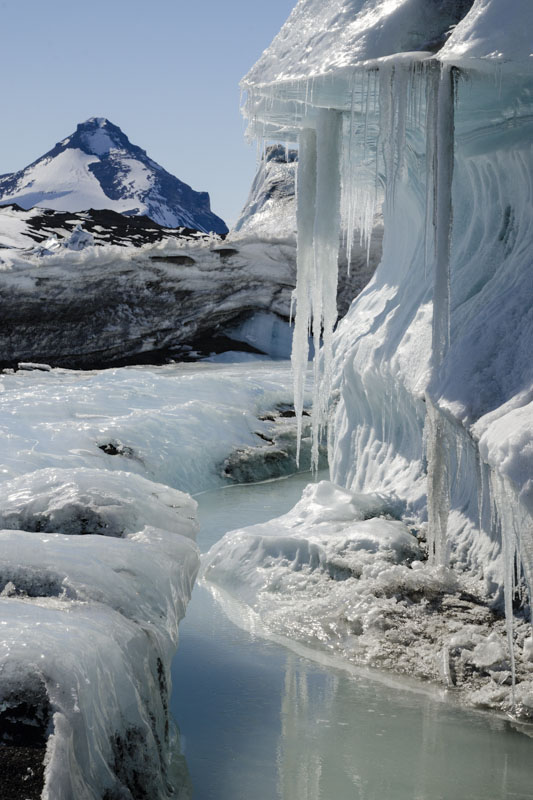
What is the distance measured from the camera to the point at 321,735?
3.85 meters

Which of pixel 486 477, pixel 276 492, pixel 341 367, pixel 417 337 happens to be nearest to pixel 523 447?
pixel 486 477

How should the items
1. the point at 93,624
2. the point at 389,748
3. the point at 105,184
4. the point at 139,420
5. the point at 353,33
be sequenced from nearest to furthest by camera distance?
the point at 93,624
the point at 389,748
the point at 353,33
the point at 139,420
the point at 105,184

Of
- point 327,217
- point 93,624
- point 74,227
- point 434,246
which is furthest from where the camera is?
point 74,227

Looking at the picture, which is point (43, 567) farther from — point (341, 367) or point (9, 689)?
point (341, 367)

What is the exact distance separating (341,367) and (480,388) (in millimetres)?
4085

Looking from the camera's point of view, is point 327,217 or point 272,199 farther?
point 272,199

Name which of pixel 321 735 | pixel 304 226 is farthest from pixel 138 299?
pixel 321 735

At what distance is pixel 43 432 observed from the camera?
8758mm

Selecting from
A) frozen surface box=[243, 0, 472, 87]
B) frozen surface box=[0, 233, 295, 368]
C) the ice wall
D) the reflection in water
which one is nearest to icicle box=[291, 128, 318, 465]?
the ice wall

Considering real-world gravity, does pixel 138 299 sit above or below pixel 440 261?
below

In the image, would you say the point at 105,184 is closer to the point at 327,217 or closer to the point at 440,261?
the point at 327,217

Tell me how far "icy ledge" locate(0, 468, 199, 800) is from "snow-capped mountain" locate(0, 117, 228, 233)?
→ 302 feet

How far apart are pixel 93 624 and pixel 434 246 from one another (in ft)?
11.1

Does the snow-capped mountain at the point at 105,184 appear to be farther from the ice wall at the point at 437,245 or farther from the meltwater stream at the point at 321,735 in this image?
the meltwater stream at the point at 321,735
